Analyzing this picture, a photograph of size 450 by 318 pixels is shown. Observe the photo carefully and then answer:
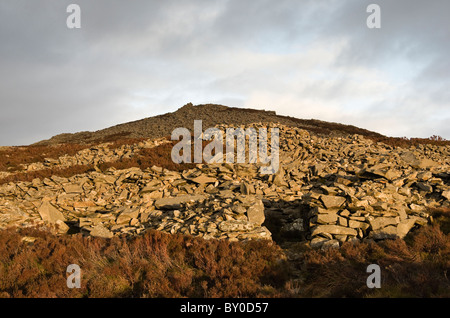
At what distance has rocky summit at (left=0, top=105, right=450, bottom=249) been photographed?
1016 centimetres

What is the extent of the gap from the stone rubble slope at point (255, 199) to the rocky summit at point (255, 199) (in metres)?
0.04

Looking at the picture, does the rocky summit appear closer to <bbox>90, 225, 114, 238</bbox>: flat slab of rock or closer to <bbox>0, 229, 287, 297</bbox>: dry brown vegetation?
<bbox>90, 225, 114, 238</bbox>: flat slab of rock

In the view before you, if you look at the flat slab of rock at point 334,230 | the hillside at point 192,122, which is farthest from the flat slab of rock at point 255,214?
the hillside at point 192,122

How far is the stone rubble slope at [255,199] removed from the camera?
10172 millimetres

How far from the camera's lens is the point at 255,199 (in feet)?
38.1

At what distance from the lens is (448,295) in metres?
5.90

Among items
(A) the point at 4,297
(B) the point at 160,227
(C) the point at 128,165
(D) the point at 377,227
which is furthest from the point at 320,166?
(A) the point at 4,297

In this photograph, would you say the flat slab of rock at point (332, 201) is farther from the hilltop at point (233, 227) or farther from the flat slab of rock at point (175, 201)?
the flat slab of rock at point (175, 201)

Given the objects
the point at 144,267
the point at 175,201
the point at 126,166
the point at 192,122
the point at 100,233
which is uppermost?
the point at 192,122

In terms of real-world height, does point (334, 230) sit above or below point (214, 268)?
above

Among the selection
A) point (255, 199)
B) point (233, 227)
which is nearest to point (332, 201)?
point (255, 199)

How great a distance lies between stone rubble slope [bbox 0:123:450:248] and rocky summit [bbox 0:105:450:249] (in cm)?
4

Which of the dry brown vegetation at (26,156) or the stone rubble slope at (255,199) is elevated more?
the dry brown vegetation at (26,156)

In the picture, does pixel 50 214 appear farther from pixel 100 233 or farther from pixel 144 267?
pixel 144 267
